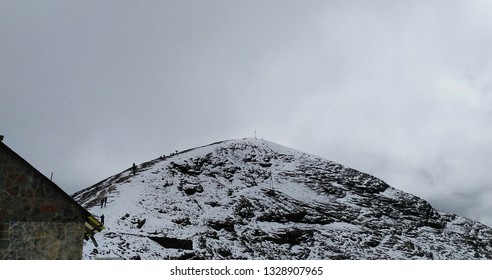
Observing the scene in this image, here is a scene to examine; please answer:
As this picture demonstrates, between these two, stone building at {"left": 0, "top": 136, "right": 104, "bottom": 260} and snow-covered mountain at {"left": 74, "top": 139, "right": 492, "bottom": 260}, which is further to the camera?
snow-covered mountain at {"left": 74, "top": 139, "right": 492, "bottom": 260}

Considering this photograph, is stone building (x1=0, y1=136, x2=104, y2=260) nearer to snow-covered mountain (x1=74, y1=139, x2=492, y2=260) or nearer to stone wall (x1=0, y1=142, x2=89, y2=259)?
stone wall (x1=0, y1=142, x2=89, y2=259)

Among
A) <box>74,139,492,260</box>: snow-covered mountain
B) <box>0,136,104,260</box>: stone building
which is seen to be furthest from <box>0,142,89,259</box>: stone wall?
<box>74,139,492,260</box>: snow-covered mountain

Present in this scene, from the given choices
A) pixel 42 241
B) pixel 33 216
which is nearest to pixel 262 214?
pixel 42 241

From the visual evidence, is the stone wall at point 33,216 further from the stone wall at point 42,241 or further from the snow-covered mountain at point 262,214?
the snow-covered mountain at point 262,214

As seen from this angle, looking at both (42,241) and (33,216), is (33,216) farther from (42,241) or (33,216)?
(42,241)

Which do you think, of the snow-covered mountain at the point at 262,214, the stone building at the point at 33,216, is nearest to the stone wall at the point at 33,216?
the stone building at the point at 33,216

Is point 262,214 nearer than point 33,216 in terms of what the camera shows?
No

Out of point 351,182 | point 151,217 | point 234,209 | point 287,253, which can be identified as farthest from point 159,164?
point 351,182

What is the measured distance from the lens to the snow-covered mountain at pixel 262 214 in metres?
43.6

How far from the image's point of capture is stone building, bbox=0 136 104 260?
1145cm

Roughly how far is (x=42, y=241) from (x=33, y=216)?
0.71 metres

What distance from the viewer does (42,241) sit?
1160cm

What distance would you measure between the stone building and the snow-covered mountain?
21.0m
